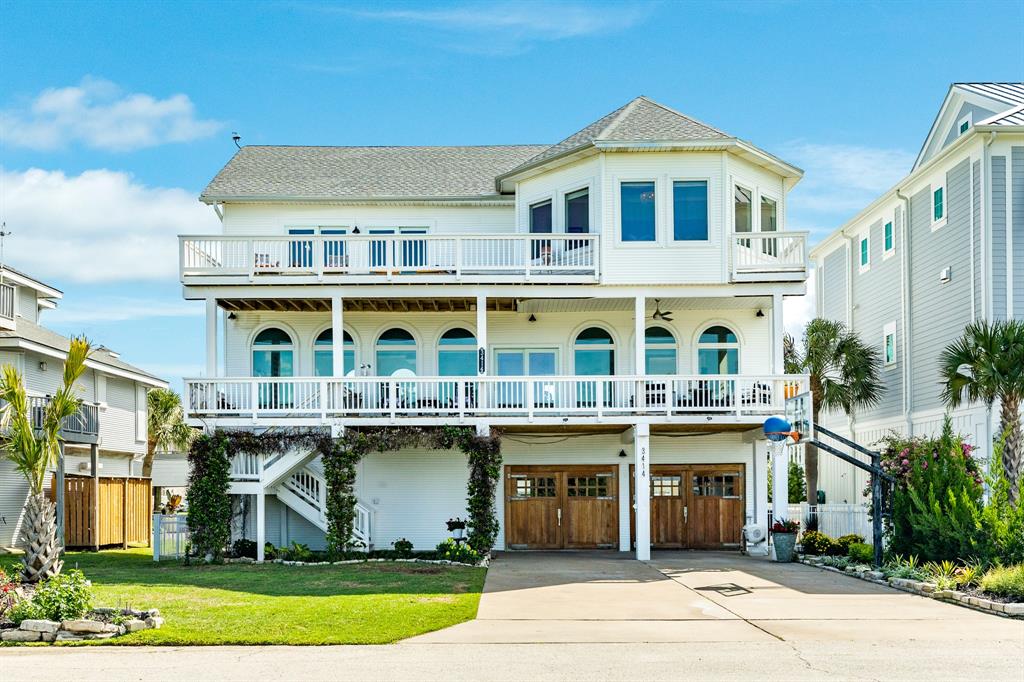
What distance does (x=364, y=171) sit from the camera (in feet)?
96.7

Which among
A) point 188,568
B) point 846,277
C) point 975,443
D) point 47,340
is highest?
point 846,277

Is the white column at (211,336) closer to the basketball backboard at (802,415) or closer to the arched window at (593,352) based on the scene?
the arched window at (593,352)

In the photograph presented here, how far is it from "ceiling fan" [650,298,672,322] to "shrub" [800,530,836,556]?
20.9 feet

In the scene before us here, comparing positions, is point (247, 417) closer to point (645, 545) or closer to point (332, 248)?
point (332, 248)

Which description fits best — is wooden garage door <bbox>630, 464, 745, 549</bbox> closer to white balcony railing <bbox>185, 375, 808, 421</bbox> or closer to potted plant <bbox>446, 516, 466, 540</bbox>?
white balcony railing <bbox>185, 375, 808, 421</bbox>

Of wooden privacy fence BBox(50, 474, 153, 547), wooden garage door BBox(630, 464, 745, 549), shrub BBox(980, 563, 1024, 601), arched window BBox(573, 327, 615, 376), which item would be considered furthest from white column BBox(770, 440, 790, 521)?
wooden privacy fence BBox(50, 474, 153, 547)

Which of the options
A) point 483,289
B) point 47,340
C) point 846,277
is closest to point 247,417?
point 483,289

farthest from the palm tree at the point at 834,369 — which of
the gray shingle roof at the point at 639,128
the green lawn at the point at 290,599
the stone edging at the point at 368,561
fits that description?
the green lawn at the point at 290,599

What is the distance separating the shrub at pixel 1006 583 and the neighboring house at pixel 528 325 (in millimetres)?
7905

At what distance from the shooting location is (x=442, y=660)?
39.5 feet

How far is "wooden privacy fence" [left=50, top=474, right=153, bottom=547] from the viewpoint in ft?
97.3

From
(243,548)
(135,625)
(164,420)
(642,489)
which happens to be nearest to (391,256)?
(243,548)

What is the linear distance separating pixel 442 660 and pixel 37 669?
428cm

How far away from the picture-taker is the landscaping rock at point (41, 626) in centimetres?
1340
